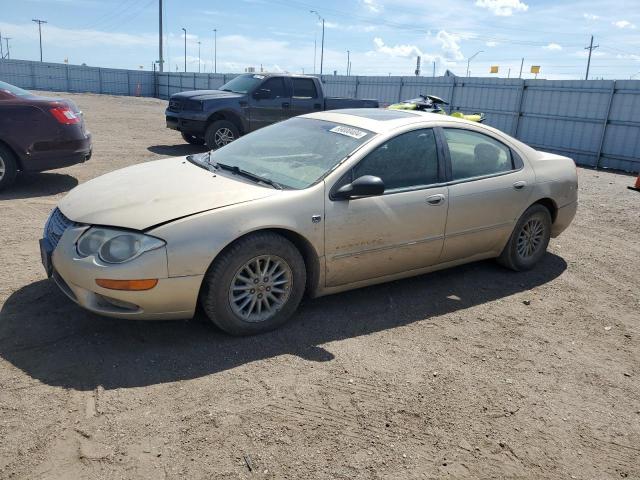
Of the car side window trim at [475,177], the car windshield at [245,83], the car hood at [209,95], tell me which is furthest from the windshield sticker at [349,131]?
the car windshield at [245,83]

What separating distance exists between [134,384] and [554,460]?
Result: 7.67 feet

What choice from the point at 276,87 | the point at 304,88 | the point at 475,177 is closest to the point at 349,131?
the point at 475,177

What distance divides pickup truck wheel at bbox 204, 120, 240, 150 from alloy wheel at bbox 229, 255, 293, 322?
8659 mm

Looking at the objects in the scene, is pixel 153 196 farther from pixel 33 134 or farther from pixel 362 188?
pixel 33 134

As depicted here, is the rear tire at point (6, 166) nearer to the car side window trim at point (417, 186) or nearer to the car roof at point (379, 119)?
the car roof at point (379, 119)

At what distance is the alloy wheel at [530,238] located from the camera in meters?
5.39

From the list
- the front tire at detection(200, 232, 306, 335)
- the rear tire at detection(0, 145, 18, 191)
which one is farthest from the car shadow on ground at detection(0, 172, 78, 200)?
the front tire at detection(200, 232, 306, 335)

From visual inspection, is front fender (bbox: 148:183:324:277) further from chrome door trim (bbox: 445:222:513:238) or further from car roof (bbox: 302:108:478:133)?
chrome door trim (bbox: 445:222:513:238)

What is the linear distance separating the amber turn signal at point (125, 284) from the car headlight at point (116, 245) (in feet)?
0.41

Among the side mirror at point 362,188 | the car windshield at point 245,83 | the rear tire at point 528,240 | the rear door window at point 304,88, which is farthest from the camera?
the rear door window at point 304,88

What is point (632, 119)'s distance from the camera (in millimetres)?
14477

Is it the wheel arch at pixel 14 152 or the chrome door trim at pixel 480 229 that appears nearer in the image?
the chrome door trim at pixel 480 229

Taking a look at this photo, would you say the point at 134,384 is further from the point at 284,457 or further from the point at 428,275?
the point at 428,275

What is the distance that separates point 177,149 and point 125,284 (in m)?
10.2
